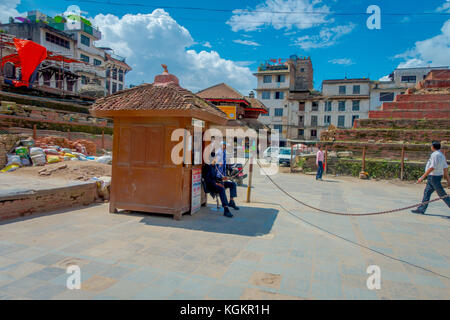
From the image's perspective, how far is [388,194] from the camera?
36.2ft

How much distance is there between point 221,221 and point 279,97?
46.9 meters

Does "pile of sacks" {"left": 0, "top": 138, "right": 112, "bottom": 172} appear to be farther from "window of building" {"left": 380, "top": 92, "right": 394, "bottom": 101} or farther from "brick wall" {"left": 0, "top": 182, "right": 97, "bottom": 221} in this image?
"window of building" {"left": 380, "top": 92, "right": 394, "bottom": 101}

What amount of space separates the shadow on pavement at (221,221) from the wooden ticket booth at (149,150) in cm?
23

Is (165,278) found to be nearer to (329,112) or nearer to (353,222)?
(353,222)

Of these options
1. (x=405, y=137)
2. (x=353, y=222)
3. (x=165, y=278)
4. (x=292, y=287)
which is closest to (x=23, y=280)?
(x=165, y=278)

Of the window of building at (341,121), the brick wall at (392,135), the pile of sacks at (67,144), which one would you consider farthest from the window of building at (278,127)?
the pile of sacks at (67,144)

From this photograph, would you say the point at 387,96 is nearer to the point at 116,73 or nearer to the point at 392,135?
the point at 392,135

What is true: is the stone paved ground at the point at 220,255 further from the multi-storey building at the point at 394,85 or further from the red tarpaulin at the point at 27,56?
the multi-storey building at the point at 394,85

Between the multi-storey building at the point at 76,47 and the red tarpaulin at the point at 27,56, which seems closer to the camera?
the red tarpaulin at the point at 27,56

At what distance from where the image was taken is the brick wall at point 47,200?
19.2 feet

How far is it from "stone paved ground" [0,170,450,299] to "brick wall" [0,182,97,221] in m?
0.26

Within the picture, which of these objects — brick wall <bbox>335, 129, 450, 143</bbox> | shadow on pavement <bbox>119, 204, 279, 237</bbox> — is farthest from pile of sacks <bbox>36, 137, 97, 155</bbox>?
brick wall <bbox>335, 129, 450, 143</bbox>

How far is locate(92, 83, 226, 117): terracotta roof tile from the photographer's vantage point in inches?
235
